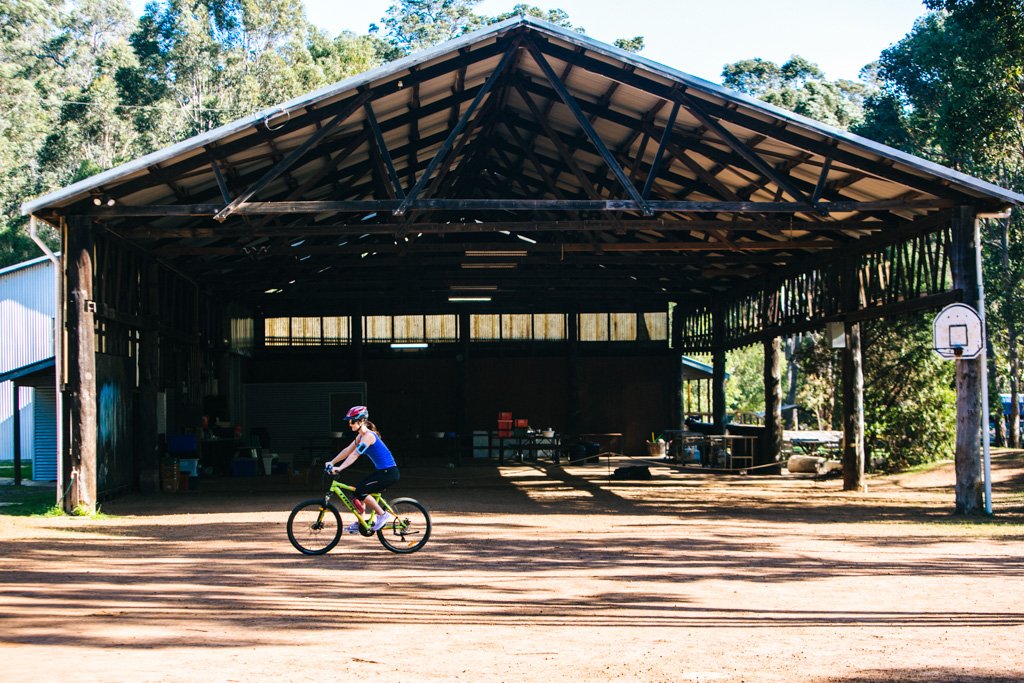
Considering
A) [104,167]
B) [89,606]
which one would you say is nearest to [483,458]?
[89,606]

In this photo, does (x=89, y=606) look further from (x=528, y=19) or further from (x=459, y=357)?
(x=459, y=357)

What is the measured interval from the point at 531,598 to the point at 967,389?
8970mm

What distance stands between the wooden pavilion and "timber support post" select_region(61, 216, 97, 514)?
0.11 ft

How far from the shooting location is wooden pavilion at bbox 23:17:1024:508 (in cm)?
1550

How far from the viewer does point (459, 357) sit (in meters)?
32.3

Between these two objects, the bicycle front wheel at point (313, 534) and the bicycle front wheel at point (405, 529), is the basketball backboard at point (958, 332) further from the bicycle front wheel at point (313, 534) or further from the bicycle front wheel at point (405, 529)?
the bicycle front wheel at point (313, 534)

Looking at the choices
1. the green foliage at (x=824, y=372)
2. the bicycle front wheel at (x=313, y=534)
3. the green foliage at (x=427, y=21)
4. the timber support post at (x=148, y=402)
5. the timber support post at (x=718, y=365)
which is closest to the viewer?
the bicycle front wheel at (x=313, y=534)

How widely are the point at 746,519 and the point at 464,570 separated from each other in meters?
6.22

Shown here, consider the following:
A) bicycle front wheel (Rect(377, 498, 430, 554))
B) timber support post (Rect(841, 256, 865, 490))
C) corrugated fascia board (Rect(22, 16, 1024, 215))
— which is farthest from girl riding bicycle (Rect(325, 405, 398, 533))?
timber support post (Rect(841, 256, 865, 490))

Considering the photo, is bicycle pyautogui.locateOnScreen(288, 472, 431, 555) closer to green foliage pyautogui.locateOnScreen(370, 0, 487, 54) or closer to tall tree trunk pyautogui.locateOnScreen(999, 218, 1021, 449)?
tall tree trunk pyautogui.locateOnScreen(999, 218, 1021, 449)

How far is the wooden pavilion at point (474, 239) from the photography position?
50.9 feet

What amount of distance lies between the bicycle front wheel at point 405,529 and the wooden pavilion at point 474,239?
17.2 feet

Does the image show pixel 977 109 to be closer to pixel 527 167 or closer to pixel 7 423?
pixel 527 167

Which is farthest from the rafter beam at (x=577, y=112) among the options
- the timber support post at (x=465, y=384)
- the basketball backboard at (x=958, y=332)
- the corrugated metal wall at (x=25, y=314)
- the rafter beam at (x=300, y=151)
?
the corrugated metal wall at (x=25, y=314)
